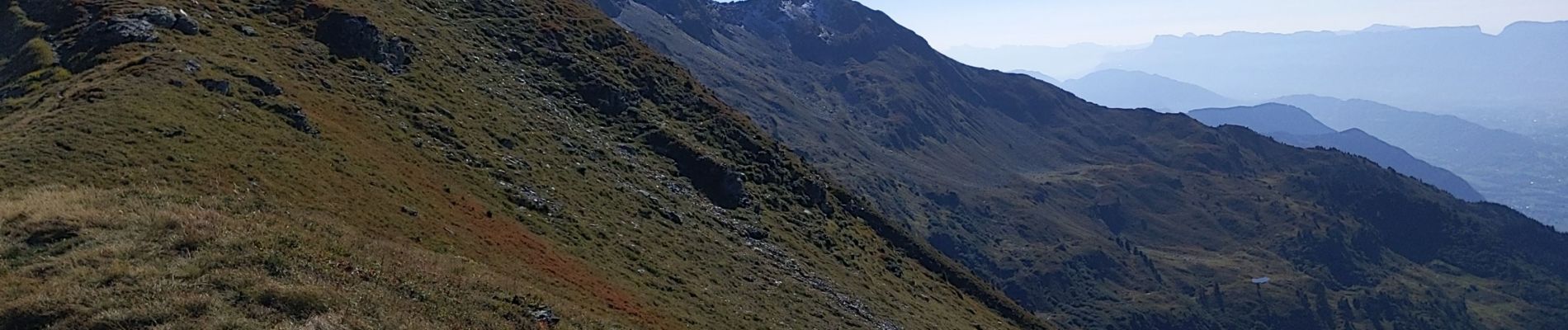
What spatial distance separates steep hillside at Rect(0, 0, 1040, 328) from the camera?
87.1 feet

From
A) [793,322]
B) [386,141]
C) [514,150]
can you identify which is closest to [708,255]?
[793,322]

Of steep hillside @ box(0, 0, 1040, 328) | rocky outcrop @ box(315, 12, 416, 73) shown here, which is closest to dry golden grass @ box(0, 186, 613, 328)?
steep hillside @ box(0, 0, 1040, 328)

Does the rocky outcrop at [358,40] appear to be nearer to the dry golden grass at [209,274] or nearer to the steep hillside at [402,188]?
the steep hillside at [402,188]

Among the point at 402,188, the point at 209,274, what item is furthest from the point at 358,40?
the point at 209,274

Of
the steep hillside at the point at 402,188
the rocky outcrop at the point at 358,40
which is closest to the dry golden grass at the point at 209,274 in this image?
the steep hillside at the point at 402,188

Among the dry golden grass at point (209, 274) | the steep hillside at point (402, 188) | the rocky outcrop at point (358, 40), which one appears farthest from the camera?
the rocky outcrop at point (358, 40)

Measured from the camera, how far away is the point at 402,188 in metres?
48.4

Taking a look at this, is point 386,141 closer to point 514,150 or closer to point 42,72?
point 514,150

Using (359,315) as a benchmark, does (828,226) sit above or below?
below

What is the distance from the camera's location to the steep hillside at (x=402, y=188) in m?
26.6

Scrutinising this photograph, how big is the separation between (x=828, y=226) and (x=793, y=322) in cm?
3163

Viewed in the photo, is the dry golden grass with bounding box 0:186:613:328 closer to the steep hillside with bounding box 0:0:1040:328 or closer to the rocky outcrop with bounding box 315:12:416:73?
the steep hillside with bounding box 0:0:1040:328

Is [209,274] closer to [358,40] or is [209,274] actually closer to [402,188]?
[402,188]

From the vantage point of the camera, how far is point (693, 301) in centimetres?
5200
